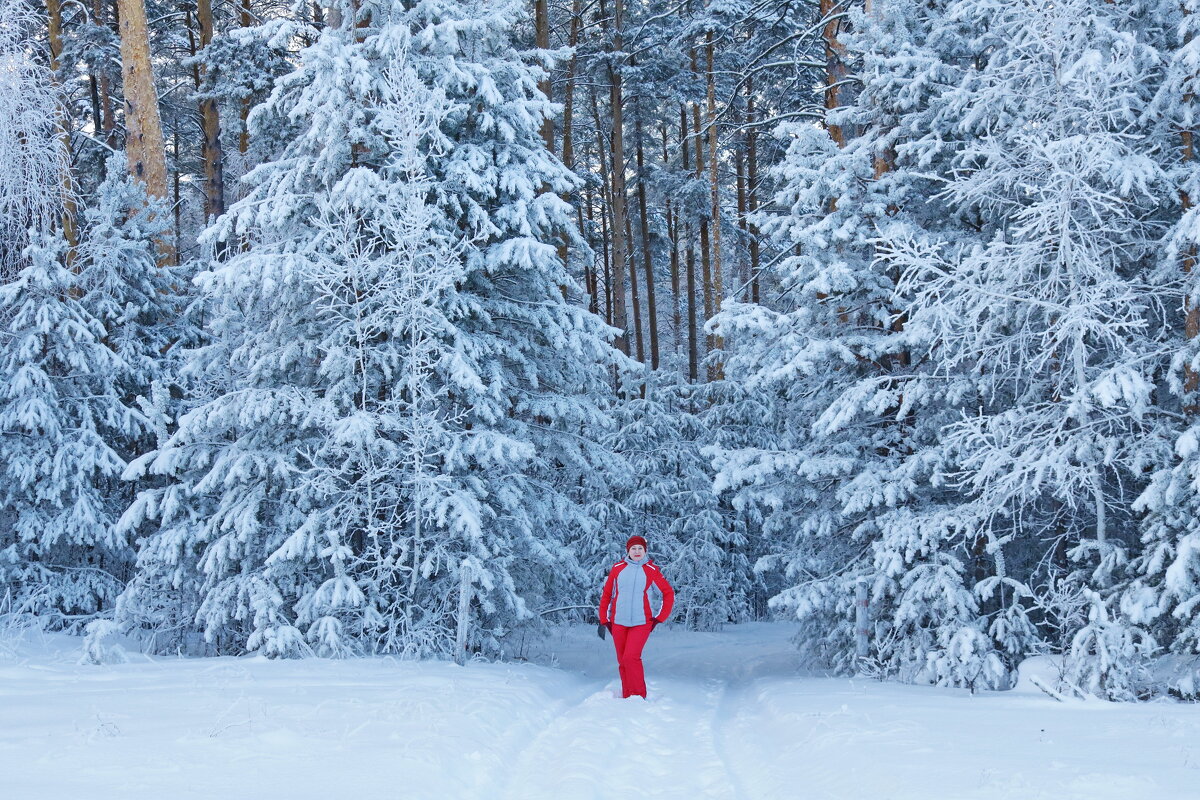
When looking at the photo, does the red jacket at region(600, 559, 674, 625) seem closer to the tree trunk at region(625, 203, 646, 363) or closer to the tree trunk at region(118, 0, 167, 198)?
the tree trunk at region(118, 0, 167, 198)

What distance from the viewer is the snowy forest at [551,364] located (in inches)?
349

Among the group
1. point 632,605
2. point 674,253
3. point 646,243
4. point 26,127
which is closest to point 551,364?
point 632,605

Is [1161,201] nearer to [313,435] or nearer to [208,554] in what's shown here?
[313,435]

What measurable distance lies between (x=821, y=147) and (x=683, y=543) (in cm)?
1098

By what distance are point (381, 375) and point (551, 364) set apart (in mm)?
2399

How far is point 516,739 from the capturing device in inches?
273

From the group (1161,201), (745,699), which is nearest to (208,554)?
(745,699)

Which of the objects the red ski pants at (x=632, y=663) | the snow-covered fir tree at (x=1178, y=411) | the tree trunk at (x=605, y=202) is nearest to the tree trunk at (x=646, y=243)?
the tree trunk at (x=605, y=202)

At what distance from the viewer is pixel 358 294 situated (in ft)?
36.8

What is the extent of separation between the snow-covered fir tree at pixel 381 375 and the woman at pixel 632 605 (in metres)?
1.48

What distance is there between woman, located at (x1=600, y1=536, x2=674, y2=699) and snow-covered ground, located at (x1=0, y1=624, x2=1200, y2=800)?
52 centimetres

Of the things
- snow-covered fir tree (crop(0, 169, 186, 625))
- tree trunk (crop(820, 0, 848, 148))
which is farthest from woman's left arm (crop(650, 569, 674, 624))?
tree trunk (crop(820, 0, 848, 148))

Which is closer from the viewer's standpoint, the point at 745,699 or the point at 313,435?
the point at 745,699

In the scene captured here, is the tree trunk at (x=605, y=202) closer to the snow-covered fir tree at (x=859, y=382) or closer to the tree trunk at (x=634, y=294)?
the tree trunk at (x=634, y=294)
